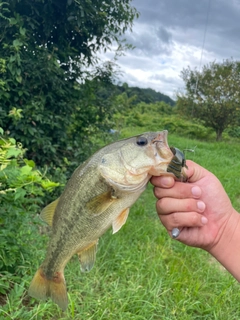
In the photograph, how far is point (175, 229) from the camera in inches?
56.4

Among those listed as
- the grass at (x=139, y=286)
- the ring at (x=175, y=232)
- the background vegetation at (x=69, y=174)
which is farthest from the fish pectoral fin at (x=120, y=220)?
the grass at (x=139, y=286)

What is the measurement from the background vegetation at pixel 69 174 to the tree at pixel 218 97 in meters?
11.1

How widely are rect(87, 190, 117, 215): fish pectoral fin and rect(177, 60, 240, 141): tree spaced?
50.0 ft

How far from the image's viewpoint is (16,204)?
257 centimetres

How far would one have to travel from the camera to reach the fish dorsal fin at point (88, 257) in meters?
1.21

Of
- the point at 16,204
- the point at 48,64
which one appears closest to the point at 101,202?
the point at 16,204

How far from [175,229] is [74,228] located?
0.43 metres

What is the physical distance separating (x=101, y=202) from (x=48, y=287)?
426mm

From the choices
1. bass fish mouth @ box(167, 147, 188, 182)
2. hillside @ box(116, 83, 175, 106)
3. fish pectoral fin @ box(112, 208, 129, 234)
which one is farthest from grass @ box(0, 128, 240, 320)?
hillside @ box(116, 83, 175, 106)

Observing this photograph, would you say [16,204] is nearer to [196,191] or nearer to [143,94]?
[196,191]

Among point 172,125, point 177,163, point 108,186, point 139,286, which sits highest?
point 177,163

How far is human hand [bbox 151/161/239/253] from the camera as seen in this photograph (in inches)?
53.2

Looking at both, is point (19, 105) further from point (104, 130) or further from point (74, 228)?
point (74, 228)

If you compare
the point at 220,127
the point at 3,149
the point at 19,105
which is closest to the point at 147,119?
the point at 220,127
